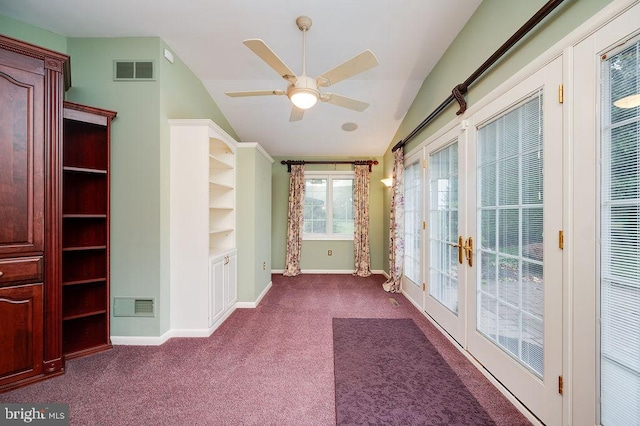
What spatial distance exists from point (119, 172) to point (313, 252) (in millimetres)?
3978

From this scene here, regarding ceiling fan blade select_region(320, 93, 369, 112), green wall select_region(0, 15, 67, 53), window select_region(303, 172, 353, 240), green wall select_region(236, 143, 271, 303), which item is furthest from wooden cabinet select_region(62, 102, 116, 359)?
window select_region(303, 172, 353, 240)

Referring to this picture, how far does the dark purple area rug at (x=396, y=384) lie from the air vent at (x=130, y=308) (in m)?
1.95

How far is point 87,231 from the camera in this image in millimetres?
2613

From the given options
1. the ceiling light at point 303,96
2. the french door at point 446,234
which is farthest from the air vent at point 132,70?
the french door at point 446,234

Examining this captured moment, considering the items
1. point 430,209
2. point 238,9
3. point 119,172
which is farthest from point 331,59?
point 119,172

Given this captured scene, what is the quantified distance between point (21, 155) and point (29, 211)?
424 mm

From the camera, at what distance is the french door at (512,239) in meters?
1.54

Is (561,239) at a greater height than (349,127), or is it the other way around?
(349,127)

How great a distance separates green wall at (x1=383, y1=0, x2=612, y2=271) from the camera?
1.48m

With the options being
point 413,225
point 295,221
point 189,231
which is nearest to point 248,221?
point 189,231

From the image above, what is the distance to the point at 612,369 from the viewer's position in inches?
49.2

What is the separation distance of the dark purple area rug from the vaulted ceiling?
314cm

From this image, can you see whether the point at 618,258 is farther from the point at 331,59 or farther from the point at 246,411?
the point at 331,59

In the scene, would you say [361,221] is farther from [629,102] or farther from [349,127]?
[629,102]
